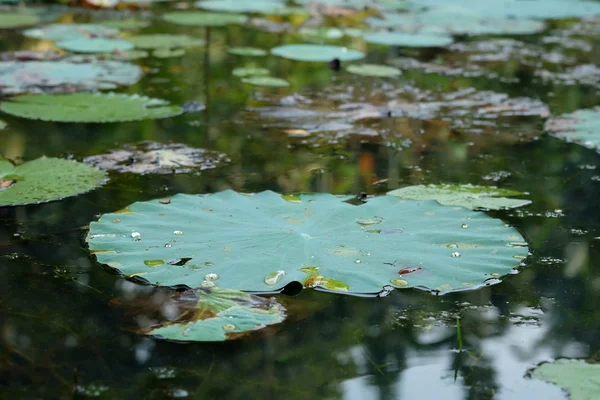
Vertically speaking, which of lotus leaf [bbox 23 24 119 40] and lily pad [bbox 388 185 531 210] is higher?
lotus leaf [bbox 23 24 119 40]

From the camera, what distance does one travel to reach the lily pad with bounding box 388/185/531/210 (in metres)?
2.43

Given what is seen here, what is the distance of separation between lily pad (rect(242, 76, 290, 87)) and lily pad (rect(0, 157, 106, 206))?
5.43 ft

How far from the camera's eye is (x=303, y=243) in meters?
1.97

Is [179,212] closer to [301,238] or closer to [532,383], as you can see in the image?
[301,238]

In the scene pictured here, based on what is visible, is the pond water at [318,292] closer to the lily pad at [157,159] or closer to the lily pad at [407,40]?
the lily pad at [157,159]

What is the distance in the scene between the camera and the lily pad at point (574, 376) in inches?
56.7

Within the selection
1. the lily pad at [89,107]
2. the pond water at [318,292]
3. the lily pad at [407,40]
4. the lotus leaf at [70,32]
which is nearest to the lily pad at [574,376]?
the pond water at [318,292]

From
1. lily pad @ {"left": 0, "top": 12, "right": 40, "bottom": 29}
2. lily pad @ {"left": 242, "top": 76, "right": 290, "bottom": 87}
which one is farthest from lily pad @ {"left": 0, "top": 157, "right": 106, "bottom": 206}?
lily pad @ {"left": 0, "top": 12, "right": 40, "bottom": 29}

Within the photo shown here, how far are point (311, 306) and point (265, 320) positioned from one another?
0.15 meters

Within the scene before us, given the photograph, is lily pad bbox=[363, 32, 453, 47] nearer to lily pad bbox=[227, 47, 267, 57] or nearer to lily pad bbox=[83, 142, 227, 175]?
lily pad bbox=[227, 47, 267, 57]

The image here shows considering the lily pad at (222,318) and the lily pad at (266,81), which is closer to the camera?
the lily pad at (222,318)

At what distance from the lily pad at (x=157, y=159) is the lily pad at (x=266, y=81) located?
48.3 inches

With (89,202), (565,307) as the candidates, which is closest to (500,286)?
(565,307)

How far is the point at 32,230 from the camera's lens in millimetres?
2146
